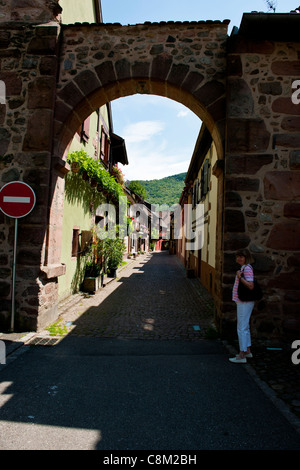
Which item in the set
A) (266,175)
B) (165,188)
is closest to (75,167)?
(266,175)

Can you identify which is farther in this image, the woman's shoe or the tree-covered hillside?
the tree-covered hillside

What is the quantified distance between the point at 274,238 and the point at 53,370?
3783mm

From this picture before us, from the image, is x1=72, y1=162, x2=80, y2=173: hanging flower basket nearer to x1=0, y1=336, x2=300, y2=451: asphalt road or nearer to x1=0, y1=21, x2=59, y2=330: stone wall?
x1=0, y1=21, x2=59, y2=330: stone wall

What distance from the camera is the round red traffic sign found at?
495cm

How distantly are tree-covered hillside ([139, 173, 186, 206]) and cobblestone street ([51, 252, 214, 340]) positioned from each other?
233 ft

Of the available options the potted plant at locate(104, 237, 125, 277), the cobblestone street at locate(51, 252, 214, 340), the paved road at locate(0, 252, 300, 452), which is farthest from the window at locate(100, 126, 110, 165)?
the paved road at locate(0, 252, 300, 452)

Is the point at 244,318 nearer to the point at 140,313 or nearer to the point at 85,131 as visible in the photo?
the point at 140,313

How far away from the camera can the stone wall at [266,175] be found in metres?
4.82

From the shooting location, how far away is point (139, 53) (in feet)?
17.9

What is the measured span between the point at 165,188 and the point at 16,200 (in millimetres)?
88566

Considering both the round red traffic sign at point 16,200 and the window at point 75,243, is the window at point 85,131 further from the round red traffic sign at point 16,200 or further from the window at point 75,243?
the round red traffic sign at point 16,200

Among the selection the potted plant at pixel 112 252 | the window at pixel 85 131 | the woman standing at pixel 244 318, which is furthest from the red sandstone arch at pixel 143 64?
the potted plant at pixel 112 252

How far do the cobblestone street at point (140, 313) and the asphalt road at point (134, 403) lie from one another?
0.90 m
